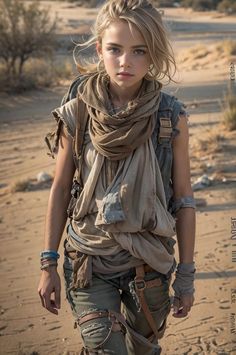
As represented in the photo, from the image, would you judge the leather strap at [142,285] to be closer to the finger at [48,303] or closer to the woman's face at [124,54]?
the finger at [48,303]

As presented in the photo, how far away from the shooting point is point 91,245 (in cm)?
259

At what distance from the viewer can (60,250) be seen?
19.4 feet

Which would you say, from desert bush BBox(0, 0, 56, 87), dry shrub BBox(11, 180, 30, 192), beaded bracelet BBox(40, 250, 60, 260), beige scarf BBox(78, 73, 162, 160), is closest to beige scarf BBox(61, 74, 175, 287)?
beige scarf BBox(78, 73, 162, 160)

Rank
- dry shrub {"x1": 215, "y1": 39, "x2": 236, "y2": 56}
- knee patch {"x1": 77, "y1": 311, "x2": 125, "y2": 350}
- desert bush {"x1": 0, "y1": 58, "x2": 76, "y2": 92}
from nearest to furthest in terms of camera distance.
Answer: knee patch {"x1": 77, "y1": 311, "x2": 125, "y2": 350}
desert bush {"x1": 0, "y1": 58, "x2": 76, "y2": 92}
dry shrub {"x1": 215, "y1": 39, "x2": 236, "y2": 56}

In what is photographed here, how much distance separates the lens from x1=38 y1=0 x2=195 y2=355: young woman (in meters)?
2.51

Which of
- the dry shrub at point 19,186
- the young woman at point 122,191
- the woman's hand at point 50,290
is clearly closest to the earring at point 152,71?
the young woman at point 122,191

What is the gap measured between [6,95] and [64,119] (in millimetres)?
13502

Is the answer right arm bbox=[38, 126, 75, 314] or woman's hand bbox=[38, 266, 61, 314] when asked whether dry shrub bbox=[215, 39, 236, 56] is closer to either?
right arm bbox=[38, 126, 75, 314]

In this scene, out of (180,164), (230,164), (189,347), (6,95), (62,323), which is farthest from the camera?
(6,95)

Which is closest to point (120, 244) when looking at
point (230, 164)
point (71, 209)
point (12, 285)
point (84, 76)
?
point (71, 209)

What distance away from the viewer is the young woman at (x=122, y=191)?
8.24 ft

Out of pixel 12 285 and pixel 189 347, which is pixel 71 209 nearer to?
pixel 189 347

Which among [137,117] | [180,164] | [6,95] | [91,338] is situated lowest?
[91,338]

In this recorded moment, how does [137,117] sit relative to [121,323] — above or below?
above
